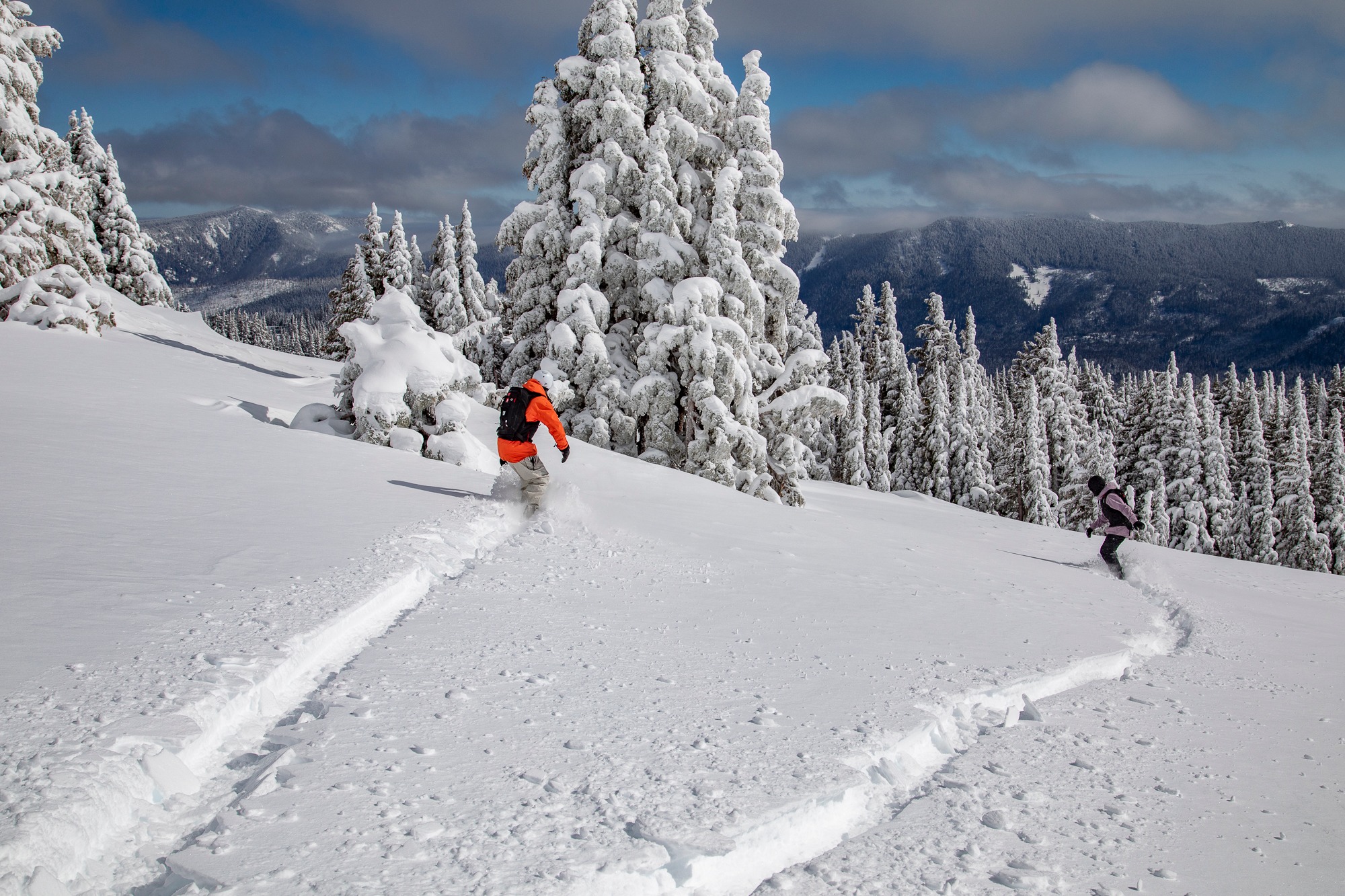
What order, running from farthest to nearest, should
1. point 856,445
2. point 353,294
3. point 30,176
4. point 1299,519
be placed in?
point 353,294 < point 856,445 < point 1299,519 < point 30,176

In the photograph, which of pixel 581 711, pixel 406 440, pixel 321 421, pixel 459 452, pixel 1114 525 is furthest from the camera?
pixel 321 421

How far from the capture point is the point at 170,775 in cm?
330

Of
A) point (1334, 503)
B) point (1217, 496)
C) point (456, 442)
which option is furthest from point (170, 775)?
point (1334, 503)

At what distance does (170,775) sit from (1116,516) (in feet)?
40.4

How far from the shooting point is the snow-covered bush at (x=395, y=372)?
518 inches

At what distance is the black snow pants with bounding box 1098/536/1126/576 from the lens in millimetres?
11578

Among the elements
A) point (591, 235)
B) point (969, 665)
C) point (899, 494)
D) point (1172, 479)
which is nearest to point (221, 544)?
point (969, 665)

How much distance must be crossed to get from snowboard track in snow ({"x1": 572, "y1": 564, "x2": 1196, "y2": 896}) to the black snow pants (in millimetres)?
6028

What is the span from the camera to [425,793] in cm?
333

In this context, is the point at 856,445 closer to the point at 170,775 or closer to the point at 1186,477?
the point at 1186,477

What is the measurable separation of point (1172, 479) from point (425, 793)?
→ 50.2 meters

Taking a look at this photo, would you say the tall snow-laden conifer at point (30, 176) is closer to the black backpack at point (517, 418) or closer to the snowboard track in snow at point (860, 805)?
the black backpack at point (517, 418)

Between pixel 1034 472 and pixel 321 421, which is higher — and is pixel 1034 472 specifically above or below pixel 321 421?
below

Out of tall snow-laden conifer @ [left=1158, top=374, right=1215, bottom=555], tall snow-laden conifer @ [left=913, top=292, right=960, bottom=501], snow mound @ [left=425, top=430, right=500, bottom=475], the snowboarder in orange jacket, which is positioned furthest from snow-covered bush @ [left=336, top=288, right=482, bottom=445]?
tall snow-laden conifer @ [left=1158, top=374, right=1215, bottom=555]
